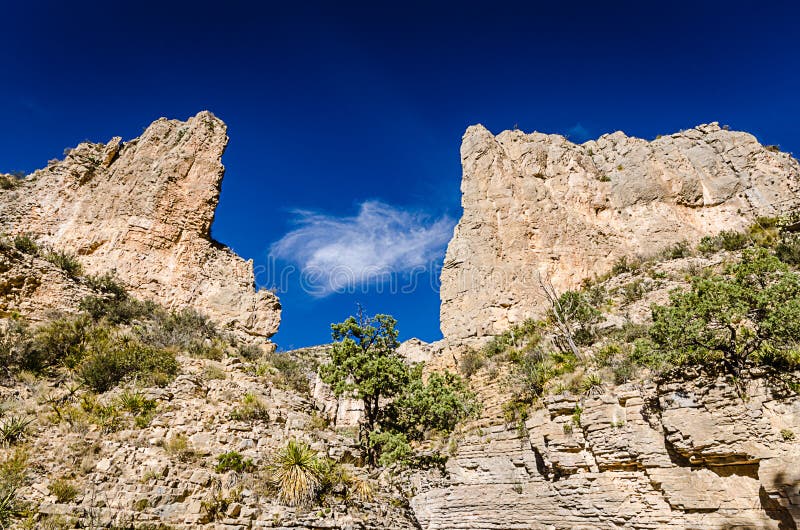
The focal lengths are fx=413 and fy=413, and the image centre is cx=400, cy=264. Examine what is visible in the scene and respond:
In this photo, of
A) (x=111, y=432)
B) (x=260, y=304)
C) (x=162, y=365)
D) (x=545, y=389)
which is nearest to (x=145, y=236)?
(x=260, y=304)

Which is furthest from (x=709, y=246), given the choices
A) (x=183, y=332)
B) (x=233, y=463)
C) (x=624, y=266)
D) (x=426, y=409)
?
(x=183, y=332)

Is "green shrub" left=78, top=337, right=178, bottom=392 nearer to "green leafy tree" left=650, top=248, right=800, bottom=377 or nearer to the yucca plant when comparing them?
the yucca plant

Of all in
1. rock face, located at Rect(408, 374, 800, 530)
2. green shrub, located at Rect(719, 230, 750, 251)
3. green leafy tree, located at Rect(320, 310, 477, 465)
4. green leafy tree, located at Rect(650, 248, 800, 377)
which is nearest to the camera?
rock face, located at Rect(408, 374, 800, 530)

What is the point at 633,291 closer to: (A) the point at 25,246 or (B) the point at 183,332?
(B) the point at 183,332

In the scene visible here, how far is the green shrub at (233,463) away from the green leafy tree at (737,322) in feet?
36.4

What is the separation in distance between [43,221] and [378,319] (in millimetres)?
19201

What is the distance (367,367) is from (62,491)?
8.11m

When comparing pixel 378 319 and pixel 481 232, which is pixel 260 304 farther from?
pixel 481 232

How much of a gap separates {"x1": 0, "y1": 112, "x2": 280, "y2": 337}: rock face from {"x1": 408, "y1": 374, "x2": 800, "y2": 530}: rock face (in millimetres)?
14222

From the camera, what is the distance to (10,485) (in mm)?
7609

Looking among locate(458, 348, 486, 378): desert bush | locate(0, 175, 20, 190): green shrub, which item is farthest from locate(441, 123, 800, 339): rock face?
locate(0, 175, 20, 190): green shrub

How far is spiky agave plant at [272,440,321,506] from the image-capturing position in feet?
32.9

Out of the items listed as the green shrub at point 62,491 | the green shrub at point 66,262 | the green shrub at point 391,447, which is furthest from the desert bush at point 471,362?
the green shrub at point 66,262

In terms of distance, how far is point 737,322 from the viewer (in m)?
10.4
